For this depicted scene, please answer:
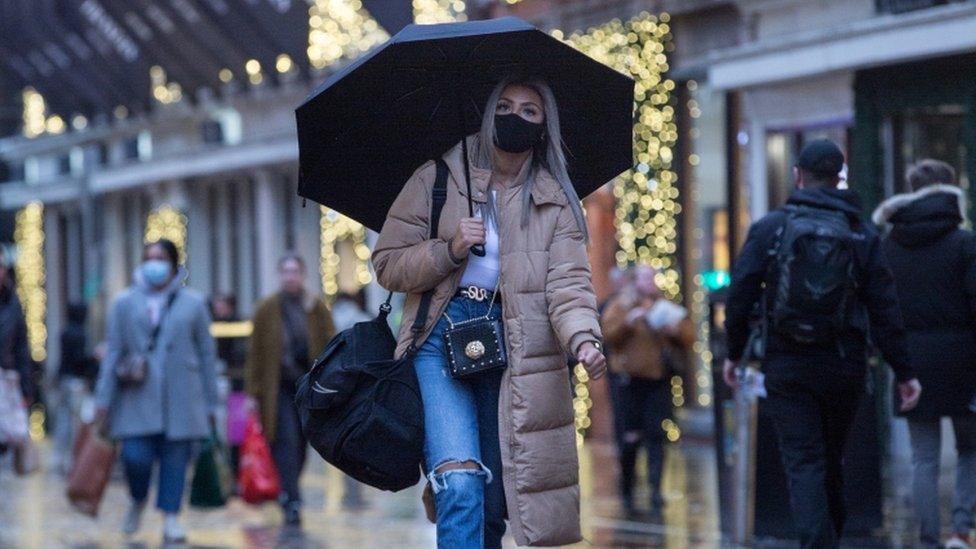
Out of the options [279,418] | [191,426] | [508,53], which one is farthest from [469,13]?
[508,53]

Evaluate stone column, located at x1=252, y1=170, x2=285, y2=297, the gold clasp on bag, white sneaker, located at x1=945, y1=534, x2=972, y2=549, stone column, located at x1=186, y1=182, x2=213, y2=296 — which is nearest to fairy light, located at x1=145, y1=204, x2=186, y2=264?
stone column, located at x1=186, y1=182, x2=213, y2=296

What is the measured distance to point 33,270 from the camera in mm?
50000

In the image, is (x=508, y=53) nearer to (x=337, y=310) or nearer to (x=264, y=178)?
(x=337, y=310)

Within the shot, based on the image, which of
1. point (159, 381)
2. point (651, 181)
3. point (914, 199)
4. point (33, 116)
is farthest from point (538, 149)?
point (33, 116)

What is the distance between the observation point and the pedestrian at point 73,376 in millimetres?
20047

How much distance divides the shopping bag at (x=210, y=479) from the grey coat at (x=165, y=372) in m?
0.79

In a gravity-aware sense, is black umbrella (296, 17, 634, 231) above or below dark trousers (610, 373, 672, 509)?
above

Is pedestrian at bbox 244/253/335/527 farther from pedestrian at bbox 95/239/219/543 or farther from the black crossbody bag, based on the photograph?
the black crossbody bag

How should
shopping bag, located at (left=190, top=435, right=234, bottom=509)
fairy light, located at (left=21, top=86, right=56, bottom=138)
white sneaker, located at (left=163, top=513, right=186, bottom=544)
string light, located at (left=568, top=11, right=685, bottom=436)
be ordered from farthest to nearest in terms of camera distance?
fairy light, located at (left=21, top=86, right=56, bottom=138), string light, located at (left=568, top=11, right=685, bottom=436), shopping bag, located at (left=190, top=435, right=234, bottom=509), white sneaker, located at (left=163, top=513, right=186, bottom=544)

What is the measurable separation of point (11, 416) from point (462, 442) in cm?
532

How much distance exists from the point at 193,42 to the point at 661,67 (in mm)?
13372

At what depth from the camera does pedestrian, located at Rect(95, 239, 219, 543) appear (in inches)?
494

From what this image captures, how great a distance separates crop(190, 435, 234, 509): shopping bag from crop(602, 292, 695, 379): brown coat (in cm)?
302

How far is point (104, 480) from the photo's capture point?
12.9 metres
